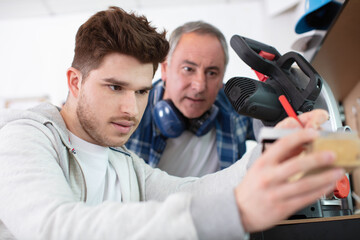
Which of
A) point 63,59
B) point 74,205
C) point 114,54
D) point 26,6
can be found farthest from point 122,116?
point 26,6

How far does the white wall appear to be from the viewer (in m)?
3.16

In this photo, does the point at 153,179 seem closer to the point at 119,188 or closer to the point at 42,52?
the point at 119,188

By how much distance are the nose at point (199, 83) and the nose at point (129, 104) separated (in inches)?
25.2

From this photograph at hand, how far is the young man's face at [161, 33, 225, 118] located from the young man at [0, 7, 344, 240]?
0.45m

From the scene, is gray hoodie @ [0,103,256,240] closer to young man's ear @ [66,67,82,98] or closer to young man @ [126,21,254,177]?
young man's ear @ [66,67,82,98]

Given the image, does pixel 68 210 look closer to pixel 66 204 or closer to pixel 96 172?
pixel 66 204

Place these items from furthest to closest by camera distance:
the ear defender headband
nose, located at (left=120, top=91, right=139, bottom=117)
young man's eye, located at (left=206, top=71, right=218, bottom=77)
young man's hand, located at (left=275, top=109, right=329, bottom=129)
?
young man's eye, located at (left=206, top=71, right=218, bottom=77) < the ear defender headband < nose, located at (left=120, top=91, right=139, bottom=117) < young man's hand, located at (left=275, top=109, right=329, bottom=129)

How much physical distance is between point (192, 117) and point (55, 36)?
7.72ft

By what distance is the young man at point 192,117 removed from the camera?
5.00ft

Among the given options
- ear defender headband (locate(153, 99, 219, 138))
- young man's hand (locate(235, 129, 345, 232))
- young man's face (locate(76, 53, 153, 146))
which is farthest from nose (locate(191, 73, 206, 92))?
young man's hand (locate(235, 129, 345, 232))

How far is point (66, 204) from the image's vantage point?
524mm

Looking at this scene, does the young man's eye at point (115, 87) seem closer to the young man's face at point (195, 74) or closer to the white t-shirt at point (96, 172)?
the white t-shirt at point (96, 172)

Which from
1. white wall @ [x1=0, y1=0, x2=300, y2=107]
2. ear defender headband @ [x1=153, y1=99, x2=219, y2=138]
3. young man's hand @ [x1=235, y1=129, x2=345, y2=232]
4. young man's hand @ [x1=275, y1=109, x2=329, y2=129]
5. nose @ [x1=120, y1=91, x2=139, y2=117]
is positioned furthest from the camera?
white wall @ [x1=0, y1=0, x2=300, y2=107]

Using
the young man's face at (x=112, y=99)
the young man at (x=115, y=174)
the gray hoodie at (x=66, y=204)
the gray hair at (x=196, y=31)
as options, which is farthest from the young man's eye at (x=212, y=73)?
the gray hoodie at (x=66, y=204)
